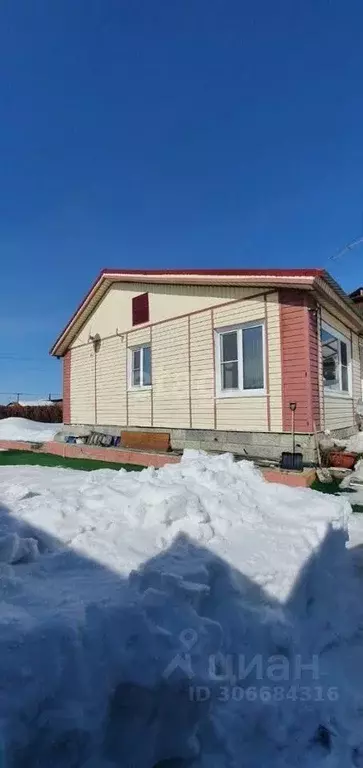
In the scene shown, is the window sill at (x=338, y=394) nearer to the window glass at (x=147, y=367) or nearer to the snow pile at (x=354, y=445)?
the snow pile at (x=354, y=445)

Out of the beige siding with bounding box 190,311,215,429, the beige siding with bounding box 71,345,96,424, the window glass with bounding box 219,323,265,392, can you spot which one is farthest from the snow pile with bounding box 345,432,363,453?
the beige siding with bounding box 71,345,96,424

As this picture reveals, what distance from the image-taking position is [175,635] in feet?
6.04

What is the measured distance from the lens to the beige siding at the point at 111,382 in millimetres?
11727

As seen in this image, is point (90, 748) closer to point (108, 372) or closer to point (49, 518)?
point (49, 518)

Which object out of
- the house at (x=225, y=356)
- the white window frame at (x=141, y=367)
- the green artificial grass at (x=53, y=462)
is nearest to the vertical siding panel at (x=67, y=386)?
the house at (x=225, y=356)

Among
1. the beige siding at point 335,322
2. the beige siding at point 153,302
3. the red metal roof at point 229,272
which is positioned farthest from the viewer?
the beige siding at point 153,302

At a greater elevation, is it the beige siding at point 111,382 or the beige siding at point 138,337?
the beige siding at point 138,337

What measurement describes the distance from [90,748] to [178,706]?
1.38 feet

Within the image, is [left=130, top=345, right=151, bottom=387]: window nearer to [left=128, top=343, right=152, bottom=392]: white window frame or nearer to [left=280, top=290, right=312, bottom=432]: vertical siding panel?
[left=128, top=343, right=152, bottom=392]: white window frame

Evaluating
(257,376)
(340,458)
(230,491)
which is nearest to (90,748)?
(230,491)

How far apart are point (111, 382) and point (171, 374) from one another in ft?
8.87

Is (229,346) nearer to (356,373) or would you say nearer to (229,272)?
(229,272)

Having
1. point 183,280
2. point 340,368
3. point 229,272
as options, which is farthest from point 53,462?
point 340,368

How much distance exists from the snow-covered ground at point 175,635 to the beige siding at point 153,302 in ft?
20.6
